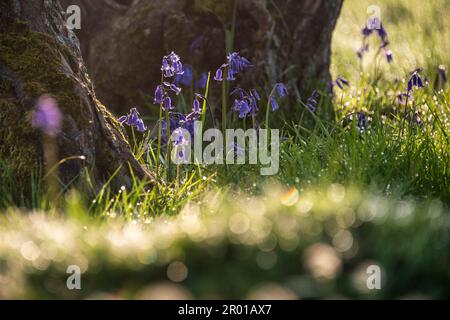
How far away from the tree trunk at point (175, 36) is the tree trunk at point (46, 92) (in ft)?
6.24

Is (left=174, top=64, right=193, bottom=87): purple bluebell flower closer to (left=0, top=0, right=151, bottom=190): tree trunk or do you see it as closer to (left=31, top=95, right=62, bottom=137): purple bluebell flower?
(left=0, top=0, right=151, bottom=190): tree trunk

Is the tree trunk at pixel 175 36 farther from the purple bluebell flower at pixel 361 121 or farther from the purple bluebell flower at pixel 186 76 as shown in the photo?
the purple bluebell flower at pixel 361 121

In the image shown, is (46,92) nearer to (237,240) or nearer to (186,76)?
(237,240)

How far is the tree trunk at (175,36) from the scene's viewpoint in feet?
20.4

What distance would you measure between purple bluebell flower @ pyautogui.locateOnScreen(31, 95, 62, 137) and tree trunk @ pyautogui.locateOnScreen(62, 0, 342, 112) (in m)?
2.30

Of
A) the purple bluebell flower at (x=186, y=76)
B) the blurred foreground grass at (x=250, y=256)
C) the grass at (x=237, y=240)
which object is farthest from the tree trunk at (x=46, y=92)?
the purple bluebell flower at (x=186, y=76)

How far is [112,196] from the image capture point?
13.6ft

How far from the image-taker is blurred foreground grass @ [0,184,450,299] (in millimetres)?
2787

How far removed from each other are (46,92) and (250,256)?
5.66 feet

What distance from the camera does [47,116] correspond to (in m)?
3.94

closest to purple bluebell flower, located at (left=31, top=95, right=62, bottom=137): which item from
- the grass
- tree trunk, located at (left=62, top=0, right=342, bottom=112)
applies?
the grass

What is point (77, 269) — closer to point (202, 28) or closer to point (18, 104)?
point (18, 104)

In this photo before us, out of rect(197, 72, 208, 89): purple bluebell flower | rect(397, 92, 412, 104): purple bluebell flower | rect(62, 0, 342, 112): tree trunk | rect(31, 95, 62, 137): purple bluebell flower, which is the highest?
rect(62, 0, 342, 112): tree trunk

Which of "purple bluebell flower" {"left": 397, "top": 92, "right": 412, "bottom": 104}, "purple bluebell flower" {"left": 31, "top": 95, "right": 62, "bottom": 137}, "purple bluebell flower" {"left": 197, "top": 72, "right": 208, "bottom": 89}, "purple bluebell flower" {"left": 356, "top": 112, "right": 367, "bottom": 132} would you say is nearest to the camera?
"purple bluebell flower" {"left": 31, "top": 95, "right": 62, "bottom": 137}
